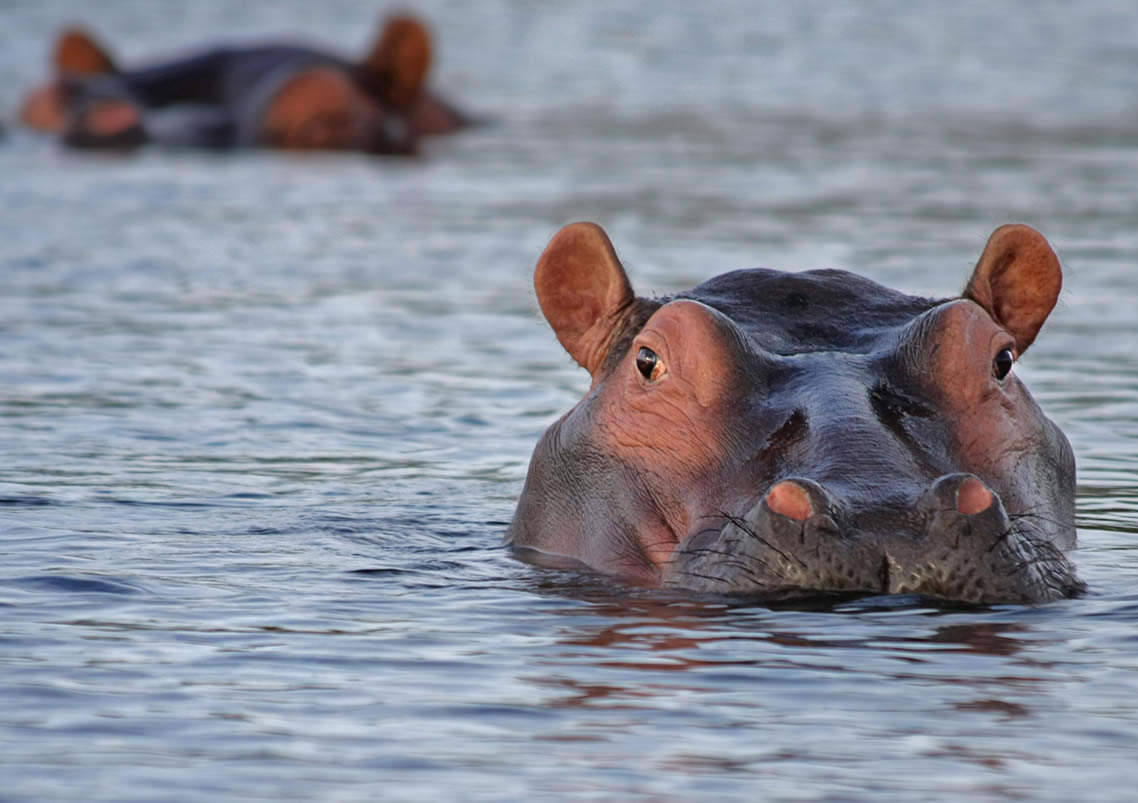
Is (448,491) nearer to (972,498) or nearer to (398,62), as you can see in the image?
(972,498)

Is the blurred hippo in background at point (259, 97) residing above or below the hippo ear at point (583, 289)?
above

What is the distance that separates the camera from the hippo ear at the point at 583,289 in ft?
26.4

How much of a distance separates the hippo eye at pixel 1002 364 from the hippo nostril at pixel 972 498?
42.1 inches

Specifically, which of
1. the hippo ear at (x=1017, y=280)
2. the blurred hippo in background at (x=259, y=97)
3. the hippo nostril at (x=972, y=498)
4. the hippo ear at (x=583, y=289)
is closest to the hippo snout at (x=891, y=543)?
the hippo nostril at (x=972, y=498)

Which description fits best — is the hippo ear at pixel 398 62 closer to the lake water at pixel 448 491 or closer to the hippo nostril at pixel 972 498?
the lake water at pixel 448 491

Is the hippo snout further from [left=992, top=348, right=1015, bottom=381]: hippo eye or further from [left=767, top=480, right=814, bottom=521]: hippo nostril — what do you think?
[left=992, top=348, right=1015, bottom=381]: hippo eye

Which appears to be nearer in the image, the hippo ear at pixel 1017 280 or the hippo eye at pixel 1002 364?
Result: the hippo eye at pixel 1002 364

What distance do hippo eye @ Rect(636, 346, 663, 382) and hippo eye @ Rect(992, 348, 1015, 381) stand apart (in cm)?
100

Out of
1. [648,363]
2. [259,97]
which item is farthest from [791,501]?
[259,97]

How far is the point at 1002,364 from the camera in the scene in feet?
24.1

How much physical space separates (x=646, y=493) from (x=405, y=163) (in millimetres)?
15601

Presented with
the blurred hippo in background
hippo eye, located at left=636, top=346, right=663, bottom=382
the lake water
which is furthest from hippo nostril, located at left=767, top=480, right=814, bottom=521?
the blurred hippo in background

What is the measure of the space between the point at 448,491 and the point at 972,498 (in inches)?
137

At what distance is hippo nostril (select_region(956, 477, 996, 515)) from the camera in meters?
6.26
